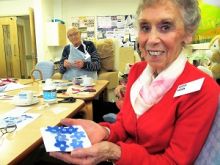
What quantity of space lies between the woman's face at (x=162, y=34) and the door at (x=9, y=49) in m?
5.57

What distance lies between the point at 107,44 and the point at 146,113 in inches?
146

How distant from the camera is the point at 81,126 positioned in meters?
A: 0.95

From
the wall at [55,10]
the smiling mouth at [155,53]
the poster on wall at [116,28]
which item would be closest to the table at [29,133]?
the smiling mouth at [155,53]

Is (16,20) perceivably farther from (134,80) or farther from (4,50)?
(134,80)

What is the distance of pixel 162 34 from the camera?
0.88 m

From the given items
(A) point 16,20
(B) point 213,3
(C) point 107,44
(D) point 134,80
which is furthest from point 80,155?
(A) point 16,20

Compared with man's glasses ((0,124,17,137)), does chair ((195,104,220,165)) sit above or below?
above

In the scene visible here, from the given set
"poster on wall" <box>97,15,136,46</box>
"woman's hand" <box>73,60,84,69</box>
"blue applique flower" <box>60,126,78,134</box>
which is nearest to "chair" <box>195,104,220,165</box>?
"blue applique flower" <box>60,126,78,134</box>

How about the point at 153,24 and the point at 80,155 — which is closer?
the point at 80,155

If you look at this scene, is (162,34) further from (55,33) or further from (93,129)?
(55,33)

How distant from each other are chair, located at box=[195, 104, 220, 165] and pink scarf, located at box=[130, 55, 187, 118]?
22cm

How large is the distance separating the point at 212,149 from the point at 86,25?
5207 millimetres

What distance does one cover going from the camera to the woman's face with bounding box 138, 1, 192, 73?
0.85 meters

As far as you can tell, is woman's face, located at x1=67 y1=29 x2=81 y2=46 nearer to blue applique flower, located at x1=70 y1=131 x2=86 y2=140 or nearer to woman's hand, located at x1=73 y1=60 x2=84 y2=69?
woman's hand, located at x1=73 y1=60 x2=84 y2=69
